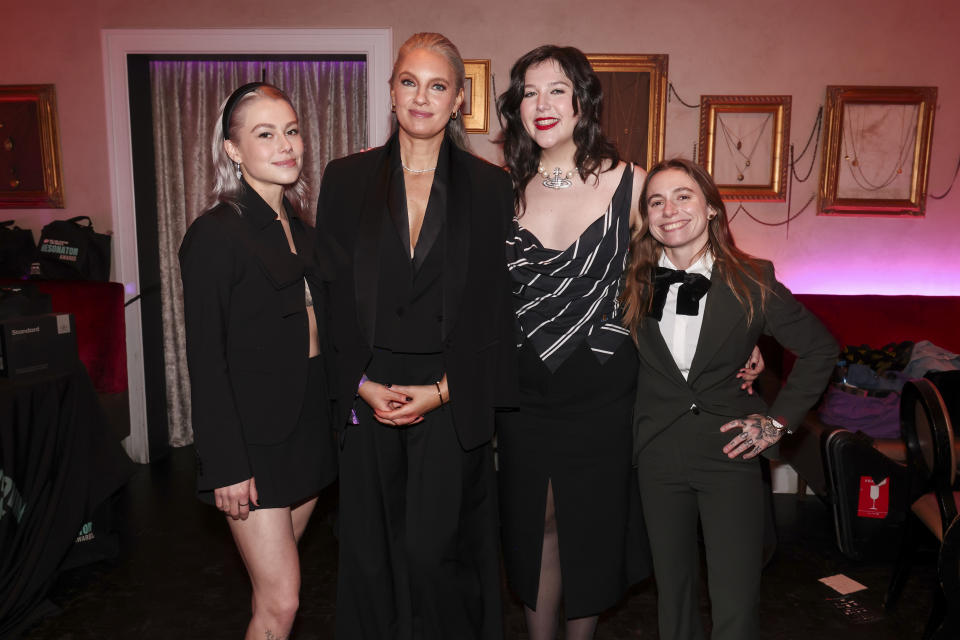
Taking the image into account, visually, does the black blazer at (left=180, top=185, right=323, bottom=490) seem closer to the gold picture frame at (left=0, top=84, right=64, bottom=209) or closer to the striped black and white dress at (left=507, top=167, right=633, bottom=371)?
the striped black and white dress at (left=507, top=167, right=633, bottom=371)

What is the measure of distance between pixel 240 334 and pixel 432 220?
576mm

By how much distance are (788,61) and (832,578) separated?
297 cm

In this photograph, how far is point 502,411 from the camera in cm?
209

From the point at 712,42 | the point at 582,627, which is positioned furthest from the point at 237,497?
the point at 712,42

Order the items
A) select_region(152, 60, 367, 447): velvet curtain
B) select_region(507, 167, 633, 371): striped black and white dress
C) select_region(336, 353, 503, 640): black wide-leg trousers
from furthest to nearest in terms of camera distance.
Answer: select_region(152, 60, 367, 447): velvet curtain < select_region(507, 167, 633, 371): striped black and white dress < select_region(336, 353, 503, 640): black wide-leg trousers

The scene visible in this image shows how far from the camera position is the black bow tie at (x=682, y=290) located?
1933 millimetres

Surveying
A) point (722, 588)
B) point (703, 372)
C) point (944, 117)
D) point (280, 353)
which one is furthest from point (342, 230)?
point (944, 117)

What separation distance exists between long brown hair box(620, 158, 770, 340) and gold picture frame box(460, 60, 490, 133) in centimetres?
242

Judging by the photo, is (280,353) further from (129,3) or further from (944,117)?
(944,117)

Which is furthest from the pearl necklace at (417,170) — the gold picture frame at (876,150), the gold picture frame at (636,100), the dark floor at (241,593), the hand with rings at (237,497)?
the gold picture frame at (876,150)

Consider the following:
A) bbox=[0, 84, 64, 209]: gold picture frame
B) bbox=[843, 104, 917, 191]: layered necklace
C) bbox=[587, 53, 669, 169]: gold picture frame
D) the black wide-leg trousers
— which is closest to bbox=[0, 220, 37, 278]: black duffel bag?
bbox=[0, 84, 64, 209]: gold picture frame

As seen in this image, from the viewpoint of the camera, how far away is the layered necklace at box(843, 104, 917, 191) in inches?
167

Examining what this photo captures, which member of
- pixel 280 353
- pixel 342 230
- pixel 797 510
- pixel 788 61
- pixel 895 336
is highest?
pixel 788 61

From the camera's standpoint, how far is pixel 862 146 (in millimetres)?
4281
